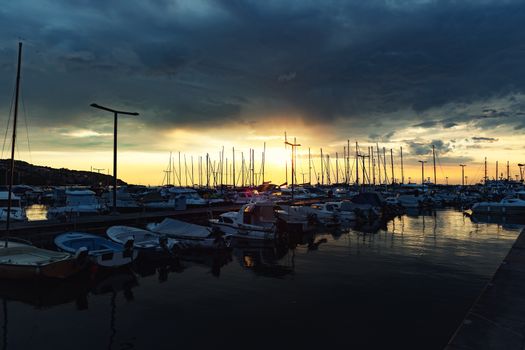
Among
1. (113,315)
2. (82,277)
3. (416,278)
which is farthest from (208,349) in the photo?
(416,278)

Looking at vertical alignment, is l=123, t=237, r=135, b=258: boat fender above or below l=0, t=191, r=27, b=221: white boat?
below

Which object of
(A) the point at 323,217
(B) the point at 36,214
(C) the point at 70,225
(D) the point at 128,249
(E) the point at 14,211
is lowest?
(B) the point at 36,214

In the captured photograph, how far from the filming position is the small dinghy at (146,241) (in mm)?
22266

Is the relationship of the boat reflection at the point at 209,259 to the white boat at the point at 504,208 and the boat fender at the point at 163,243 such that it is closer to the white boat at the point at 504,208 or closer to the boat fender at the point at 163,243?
the boat fender at the point at 163,243

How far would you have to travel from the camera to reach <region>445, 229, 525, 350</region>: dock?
29.6 feet

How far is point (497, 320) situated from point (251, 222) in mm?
22837

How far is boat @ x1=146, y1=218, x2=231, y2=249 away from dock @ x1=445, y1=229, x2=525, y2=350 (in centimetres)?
1664

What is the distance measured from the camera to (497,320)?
10516 millimetres

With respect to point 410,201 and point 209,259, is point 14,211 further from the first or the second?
point 410,201

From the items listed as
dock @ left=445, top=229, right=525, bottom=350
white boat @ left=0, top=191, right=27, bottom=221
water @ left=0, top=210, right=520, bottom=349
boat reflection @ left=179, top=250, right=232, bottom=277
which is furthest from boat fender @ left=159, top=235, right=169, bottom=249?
white boat @ left=0, top=191, right=27, bottom=221

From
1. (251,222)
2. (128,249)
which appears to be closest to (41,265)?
(128,249)

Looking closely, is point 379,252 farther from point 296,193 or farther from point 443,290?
point 296,193

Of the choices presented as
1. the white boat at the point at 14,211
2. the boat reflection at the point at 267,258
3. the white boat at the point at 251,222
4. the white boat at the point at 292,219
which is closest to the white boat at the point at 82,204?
the white boat at the point at 14,211

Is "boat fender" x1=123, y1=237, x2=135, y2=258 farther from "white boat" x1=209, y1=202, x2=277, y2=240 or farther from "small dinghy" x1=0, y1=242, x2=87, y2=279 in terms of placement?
"white boat" x1=209, y1=202, x2=277, y2=240
